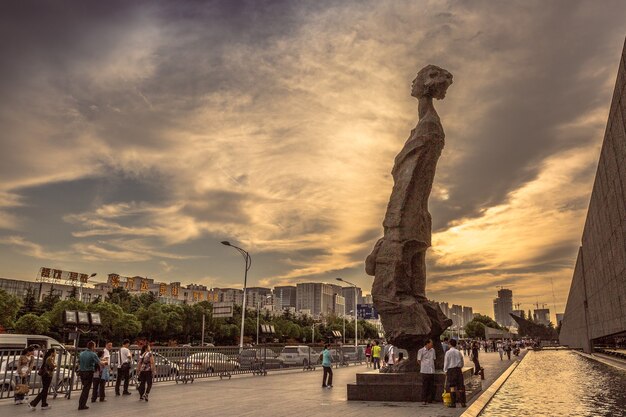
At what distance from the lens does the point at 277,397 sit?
45.9ft

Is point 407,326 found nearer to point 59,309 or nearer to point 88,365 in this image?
point 88,365

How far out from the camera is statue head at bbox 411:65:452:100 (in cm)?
1642

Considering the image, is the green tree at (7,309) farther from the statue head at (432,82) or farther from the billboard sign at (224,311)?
the statue head at (432,82)

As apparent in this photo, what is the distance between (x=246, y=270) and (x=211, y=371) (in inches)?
586

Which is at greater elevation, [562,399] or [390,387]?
[390,387]

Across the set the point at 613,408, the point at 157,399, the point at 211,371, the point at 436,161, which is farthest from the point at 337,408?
the point at 211,371

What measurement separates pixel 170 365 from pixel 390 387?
10519 mm

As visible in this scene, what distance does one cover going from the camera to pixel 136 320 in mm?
62938

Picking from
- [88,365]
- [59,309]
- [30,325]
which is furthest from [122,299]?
[88,365]

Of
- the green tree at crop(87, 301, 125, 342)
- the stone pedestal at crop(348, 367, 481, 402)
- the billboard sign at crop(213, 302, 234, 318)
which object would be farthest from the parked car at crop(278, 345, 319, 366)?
the green tree at crop(87, 301, 125, 342)

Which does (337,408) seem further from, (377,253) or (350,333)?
(350,333)

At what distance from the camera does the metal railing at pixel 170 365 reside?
14242 mm

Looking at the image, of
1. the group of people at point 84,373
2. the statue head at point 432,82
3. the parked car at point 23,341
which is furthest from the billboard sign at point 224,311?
the statue head at point 432,82

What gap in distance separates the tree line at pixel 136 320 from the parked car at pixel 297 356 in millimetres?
27447
